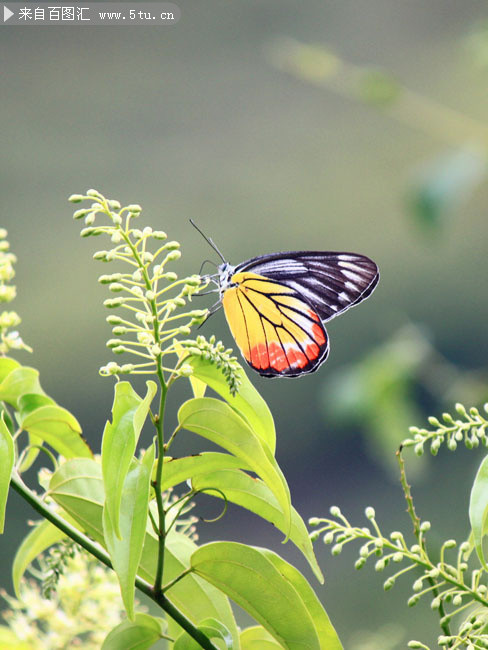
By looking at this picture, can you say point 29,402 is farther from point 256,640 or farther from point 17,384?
point 256,640

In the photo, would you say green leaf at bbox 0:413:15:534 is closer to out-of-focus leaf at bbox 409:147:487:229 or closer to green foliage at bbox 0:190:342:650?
green foliage at bbox 0:190:342:650

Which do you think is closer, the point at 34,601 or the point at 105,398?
the point at 34,601

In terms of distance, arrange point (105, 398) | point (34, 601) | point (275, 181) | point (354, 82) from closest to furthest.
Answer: point (34, 601)
point (354, 82)
point (105, 398)
point (275, 181)

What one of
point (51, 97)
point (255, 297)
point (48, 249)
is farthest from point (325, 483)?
point (255, 297)

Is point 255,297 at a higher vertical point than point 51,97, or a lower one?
lower

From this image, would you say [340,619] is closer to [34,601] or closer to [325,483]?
[325,483]

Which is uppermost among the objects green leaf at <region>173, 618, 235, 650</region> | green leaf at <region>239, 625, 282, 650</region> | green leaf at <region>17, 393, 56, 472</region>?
green leaf at <region>17, 393, 56, 472</region>

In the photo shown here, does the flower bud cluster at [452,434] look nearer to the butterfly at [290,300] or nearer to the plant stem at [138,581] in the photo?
the plant stem at [138,581]

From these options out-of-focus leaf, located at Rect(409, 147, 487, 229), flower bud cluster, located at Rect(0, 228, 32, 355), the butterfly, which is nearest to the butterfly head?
the butterfly
